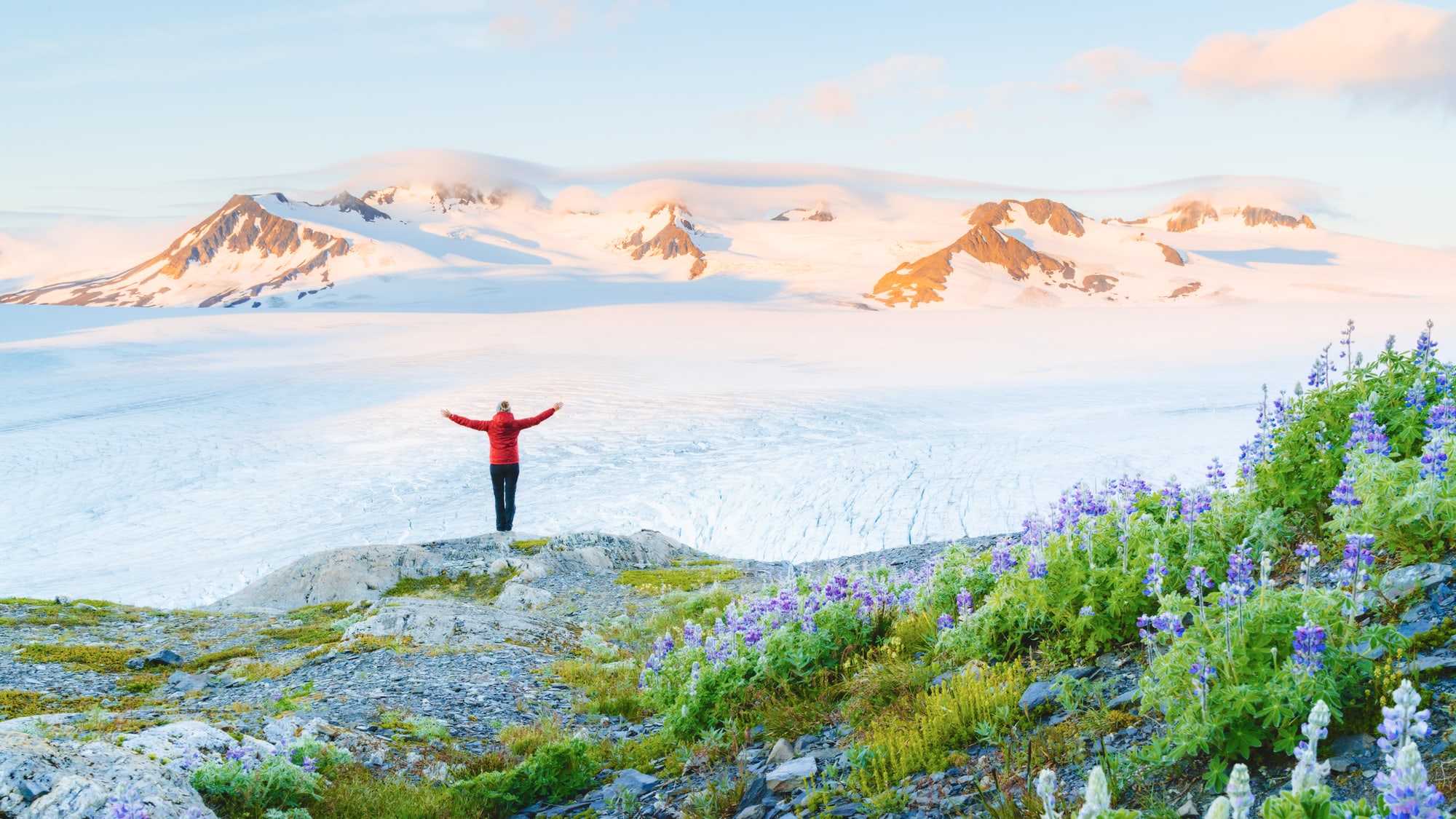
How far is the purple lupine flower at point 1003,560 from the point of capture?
23.7ft

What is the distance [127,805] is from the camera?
4000 mm

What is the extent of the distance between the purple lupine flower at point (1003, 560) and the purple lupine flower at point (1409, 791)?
4981mm

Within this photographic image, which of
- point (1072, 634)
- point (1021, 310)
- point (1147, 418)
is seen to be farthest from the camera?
point (1021, 310)

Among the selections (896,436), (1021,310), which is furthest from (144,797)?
(1021,310)

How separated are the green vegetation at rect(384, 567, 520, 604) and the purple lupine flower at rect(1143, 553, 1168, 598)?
13.9m

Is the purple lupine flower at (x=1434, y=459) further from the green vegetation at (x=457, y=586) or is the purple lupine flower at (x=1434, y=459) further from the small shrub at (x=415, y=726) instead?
the green vegetation at (x=457, y=586)

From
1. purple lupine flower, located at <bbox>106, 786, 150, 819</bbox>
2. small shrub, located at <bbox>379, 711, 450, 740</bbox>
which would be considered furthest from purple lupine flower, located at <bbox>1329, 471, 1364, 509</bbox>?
small shrub, located at <bbox>379, 711, 450, 740</bbox>

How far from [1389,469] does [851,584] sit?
4.13 m

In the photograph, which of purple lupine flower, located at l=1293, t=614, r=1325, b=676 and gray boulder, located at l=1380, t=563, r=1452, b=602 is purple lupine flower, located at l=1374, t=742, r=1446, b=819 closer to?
purple lupine flower, located at l=1293, t=614, r=1325, b=676

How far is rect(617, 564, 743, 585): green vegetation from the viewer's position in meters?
17.3

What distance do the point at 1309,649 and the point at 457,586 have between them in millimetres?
16714

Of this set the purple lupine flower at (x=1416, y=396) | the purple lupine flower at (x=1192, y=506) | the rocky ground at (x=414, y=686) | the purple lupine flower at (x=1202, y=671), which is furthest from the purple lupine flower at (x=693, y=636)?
the purple lupine flower at (x=1416, y=396)

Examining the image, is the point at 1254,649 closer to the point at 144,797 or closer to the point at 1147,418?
the point at 144,797

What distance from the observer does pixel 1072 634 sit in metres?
6.00
